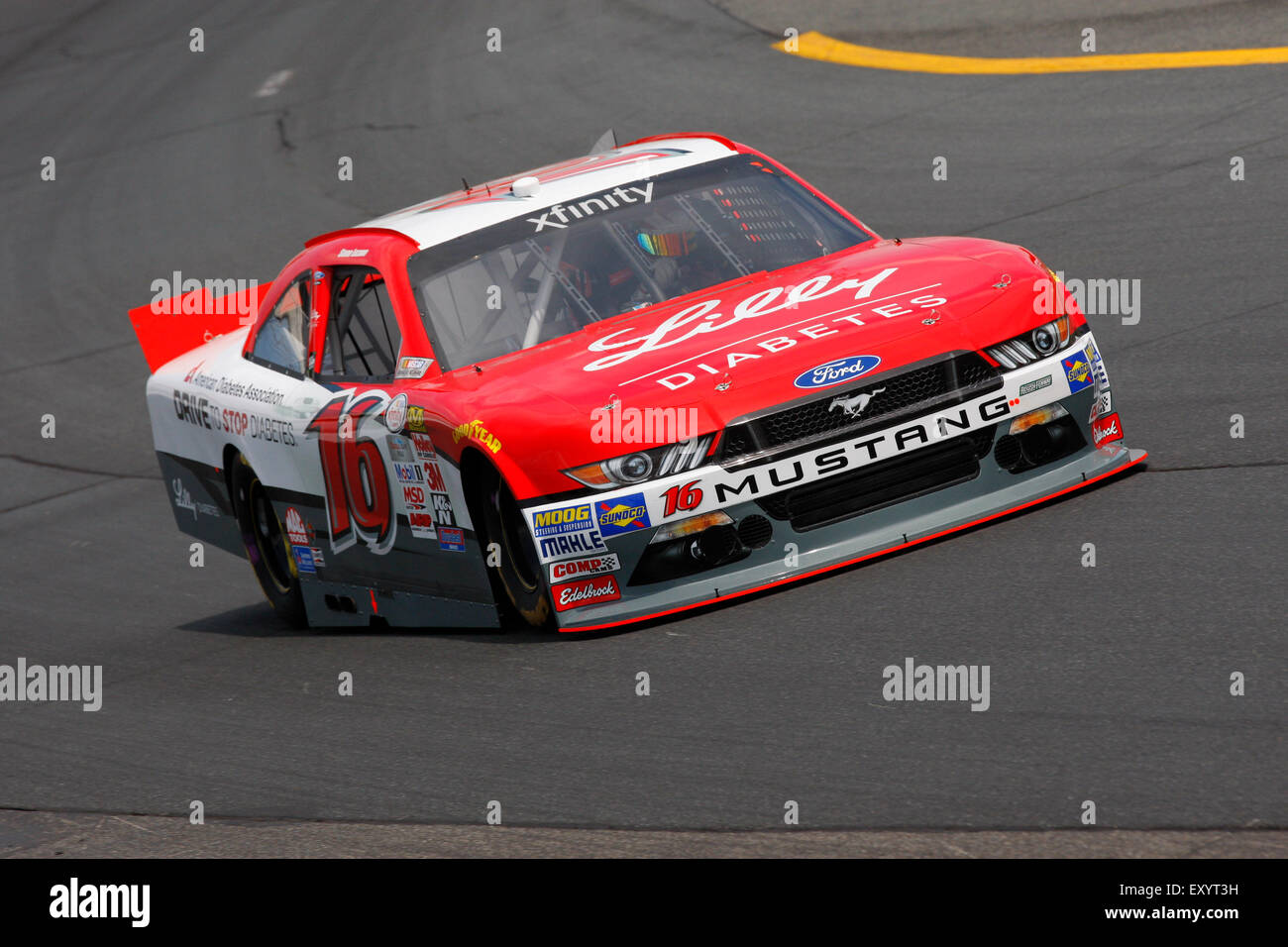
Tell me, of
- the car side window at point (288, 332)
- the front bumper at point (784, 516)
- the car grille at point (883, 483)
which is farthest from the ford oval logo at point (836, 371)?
the car side window at point (288, 332)

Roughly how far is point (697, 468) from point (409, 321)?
1.65 metres

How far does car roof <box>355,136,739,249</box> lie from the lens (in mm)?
7652

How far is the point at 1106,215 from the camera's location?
12062 mm

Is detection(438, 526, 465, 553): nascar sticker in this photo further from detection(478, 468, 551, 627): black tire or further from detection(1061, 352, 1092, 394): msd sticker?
detection(1061, 352, 1092, 394): msd sticker

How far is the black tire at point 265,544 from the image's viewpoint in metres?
8.73

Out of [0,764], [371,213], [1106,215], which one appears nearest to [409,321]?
[0,764]

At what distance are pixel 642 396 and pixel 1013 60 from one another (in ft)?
37.1

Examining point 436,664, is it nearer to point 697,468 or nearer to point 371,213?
point 697,468

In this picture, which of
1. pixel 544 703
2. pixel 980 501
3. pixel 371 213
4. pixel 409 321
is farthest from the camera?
pixel 371 213

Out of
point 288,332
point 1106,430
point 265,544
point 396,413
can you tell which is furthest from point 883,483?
point 265,544

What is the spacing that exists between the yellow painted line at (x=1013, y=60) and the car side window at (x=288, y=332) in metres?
9.24

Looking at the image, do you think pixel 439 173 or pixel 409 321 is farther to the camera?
pixel 439 173
